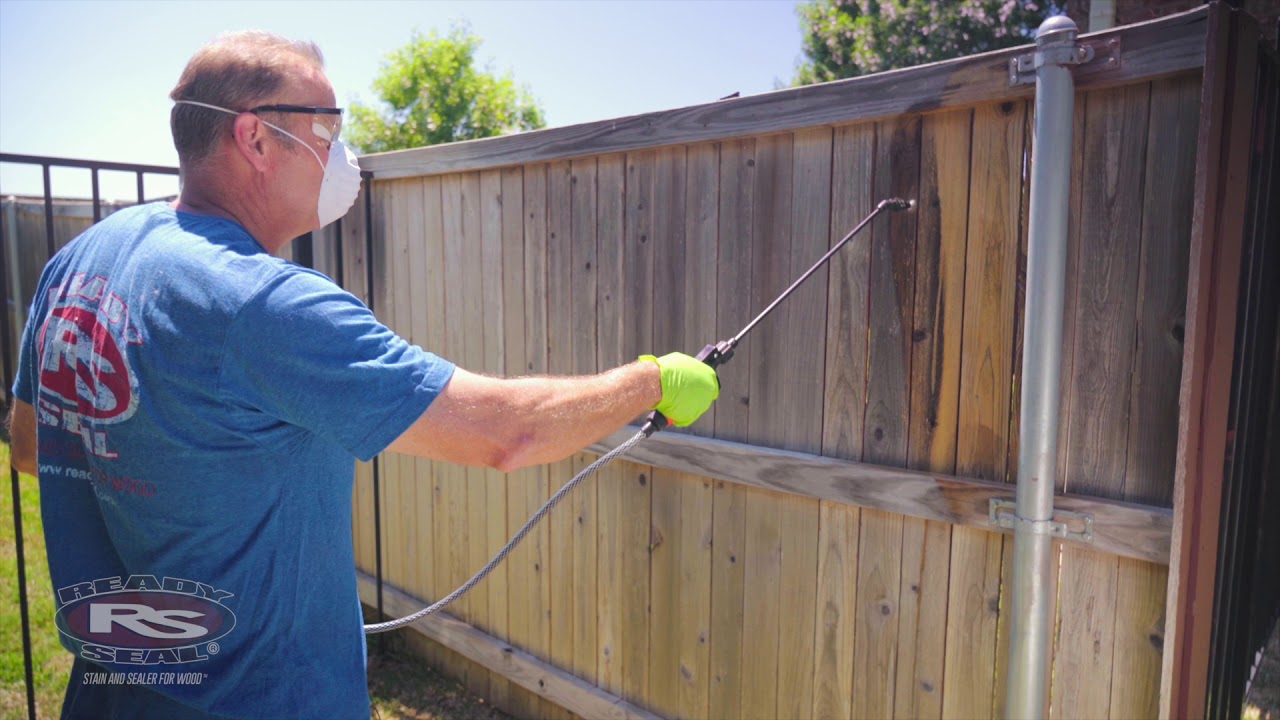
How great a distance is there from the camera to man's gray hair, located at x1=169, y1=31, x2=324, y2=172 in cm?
164

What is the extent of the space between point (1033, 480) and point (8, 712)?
4.10 metres

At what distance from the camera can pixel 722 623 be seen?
2.79 meters

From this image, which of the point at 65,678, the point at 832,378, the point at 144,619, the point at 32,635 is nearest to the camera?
the point at 144,619

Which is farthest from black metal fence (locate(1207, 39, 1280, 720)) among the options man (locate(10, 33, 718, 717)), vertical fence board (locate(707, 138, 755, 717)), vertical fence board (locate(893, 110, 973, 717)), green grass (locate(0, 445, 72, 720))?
green grass (locate(0, 445, 72, 720))

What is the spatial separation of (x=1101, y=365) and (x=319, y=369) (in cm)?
170

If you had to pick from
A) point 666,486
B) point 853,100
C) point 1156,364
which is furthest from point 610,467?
point 1156,364

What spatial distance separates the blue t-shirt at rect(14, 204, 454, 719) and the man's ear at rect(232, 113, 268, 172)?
18cm

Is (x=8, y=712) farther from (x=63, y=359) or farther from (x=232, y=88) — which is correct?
(x=232, y=88)

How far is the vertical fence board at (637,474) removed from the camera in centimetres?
292

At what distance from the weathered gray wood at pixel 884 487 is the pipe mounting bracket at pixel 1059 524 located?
0.6 inches

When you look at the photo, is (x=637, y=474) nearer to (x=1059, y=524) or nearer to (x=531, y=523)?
(x=531, y=523)

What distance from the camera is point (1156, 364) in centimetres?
187

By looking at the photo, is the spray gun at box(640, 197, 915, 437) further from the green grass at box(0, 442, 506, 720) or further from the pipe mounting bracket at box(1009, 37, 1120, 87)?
the green grass at box(0, 442, 506, 720)

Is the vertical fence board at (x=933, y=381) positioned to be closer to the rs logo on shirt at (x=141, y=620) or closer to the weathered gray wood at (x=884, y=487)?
the weathered gray wood at (x=884, y=487)
